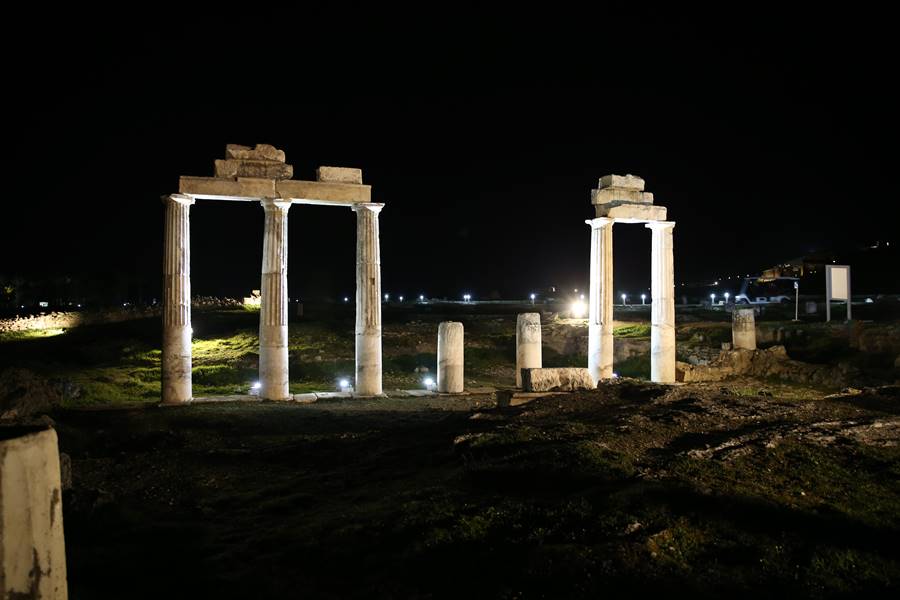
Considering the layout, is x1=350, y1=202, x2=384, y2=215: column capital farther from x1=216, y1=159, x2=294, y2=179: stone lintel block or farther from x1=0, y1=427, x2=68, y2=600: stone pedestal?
x1=0, y1=427, x2=68, y2=600: stone pedestal

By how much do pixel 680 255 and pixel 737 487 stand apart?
3087 inches

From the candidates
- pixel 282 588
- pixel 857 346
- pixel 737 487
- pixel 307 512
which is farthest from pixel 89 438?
pixel 857 346

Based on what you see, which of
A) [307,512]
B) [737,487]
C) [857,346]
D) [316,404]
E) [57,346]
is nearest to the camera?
[737,487]

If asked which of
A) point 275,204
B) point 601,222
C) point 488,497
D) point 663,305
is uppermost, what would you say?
point 275,204

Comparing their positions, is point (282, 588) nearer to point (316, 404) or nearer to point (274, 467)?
point (274, 467)

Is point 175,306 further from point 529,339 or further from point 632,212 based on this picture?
point 632,212

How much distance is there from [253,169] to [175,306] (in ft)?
15.5

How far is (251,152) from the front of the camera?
19.5 metres

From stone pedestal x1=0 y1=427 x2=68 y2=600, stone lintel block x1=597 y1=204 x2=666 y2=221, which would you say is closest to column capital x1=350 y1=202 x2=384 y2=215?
stone lintel block x1=597 y1=204 x2=666 y2=221

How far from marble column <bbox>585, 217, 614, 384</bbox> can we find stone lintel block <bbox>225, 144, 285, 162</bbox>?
1071cm

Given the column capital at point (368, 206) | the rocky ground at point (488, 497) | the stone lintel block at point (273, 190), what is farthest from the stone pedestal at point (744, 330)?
the stone lintel block at point (273, 190)

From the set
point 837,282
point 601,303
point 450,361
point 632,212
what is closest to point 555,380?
point 450,361

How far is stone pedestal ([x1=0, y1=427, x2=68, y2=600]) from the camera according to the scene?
15.3 ft

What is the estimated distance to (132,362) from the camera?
27844 millimetres
